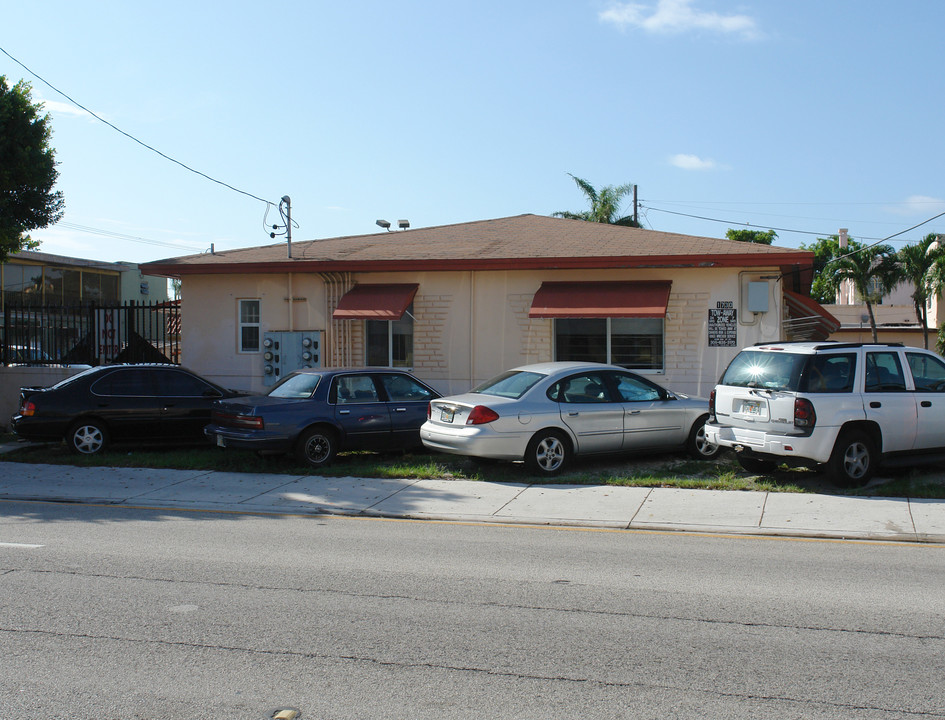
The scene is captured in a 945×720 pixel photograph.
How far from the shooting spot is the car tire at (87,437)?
13.6 metres

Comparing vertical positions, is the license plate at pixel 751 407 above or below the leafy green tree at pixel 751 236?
below

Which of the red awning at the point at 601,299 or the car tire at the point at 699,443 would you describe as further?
the red awning at the point at 601,299

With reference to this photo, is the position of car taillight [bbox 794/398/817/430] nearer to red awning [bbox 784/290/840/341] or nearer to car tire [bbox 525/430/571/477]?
car tire [bbox 525/430/571/477]

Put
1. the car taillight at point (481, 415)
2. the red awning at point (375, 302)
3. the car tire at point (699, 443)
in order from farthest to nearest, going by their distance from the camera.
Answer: the red awning at point (375, 302) → the car tire at point (699, 443) → the car taillight at point (481, 415)

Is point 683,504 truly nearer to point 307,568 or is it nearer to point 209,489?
point 307,568

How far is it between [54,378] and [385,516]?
11212mm

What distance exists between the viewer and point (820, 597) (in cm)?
621

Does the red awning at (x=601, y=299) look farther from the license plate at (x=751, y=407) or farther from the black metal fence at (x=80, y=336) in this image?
the black metal fence at (x=80, y=336)

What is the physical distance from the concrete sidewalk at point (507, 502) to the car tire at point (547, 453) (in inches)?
19.5

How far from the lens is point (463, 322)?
1661 centimetres

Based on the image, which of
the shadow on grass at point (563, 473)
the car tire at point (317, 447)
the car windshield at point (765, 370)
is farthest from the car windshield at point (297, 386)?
the car windshield at point (765, 370)

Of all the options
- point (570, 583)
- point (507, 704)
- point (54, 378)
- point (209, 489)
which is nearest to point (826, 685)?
point (507, 704)

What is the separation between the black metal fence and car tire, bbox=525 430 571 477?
1011 centimetres

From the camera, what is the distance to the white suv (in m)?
10.1
